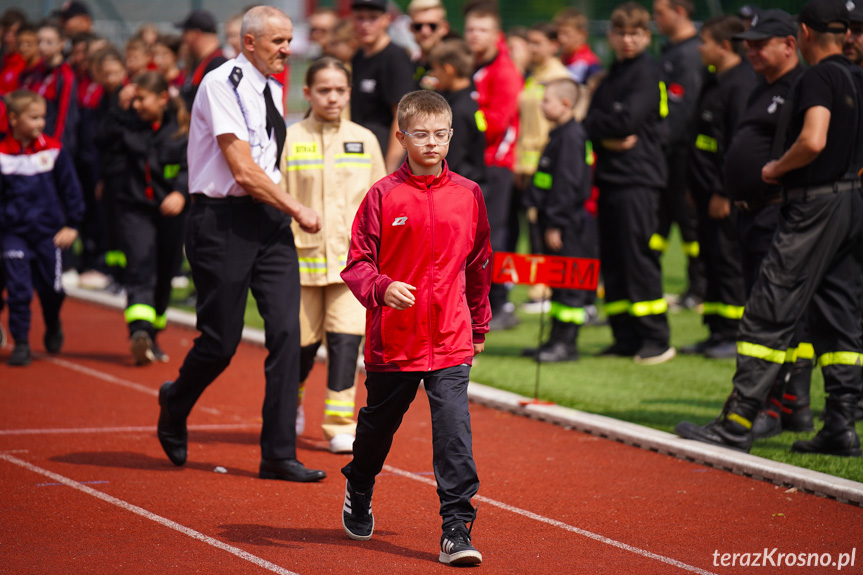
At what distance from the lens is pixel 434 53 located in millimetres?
10805

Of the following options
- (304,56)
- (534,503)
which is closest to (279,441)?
(534,503)

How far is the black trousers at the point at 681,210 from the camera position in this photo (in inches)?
514

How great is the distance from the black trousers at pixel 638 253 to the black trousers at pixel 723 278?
496 millimetres

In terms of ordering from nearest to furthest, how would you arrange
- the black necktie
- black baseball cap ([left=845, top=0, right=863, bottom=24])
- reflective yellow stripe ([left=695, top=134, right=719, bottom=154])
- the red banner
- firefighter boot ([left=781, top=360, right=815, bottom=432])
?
the black necktie, black baseball cap ([left=845, top=0, right=863, bottom=24]), firefighter boot ([left=781, top=360, right=815, bottom=432]), the red banner, reflective yellow stripe ([left=695, top=134, right=719, bottom=154])

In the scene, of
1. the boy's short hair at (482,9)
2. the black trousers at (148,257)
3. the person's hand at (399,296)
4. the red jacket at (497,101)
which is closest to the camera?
the person's hand at (399,296)

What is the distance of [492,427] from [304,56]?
2185 cm

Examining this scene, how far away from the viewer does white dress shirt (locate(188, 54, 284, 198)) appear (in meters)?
6.48

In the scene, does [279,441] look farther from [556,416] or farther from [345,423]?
[556,416]

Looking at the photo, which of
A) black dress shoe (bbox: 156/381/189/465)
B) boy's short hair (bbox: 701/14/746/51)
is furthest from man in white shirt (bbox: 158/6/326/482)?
boy's short hair (bbox: 701/14/746/51)

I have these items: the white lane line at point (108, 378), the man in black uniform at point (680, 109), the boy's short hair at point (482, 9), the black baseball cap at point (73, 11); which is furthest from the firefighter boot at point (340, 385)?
the black baseball cap at point (73, 11)

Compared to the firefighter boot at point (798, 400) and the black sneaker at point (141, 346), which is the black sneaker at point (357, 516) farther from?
the black sneaker at point (141, 346)

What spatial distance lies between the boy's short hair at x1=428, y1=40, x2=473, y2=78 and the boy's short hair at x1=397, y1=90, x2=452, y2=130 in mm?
5481

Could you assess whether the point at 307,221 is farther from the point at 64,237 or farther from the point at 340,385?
the point at 64,237

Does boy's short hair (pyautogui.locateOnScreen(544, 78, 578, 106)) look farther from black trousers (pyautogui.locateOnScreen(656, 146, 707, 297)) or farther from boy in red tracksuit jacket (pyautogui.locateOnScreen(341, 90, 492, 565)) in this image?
boy in red tracksuit jacket (pyautogui.locateOnScreen(341, 90, 492, 565))
